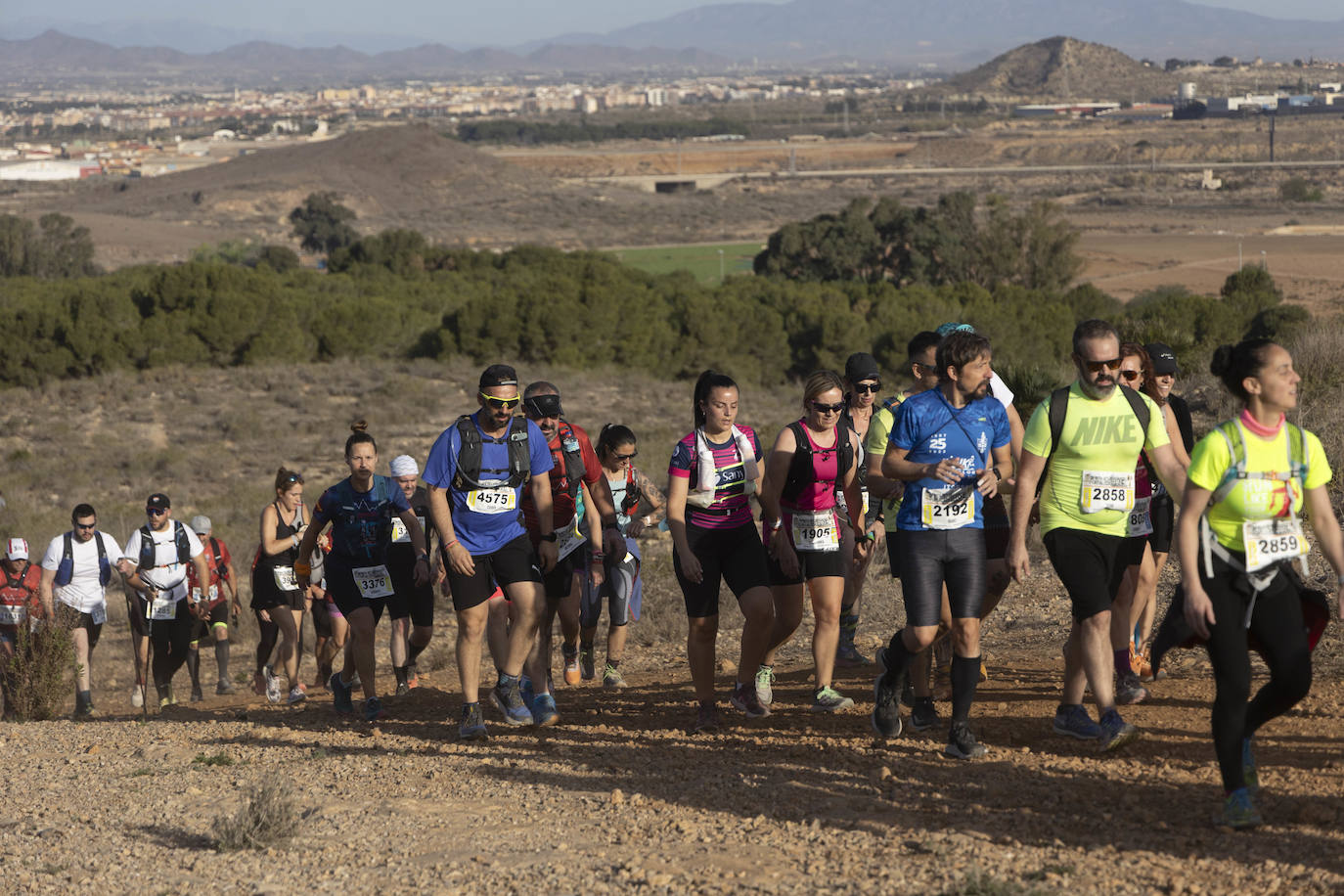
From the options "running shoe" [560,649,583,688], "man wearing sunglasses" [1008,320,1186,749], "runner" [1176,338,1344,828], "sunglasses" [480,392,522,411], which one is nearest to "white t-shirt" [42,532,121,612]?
"running shoe" [560,649,583,688]

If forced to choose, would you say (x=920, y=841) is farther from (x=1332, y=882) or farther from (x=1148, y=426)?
(x=1148, y=426)

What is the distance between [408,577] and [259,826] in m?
3.15

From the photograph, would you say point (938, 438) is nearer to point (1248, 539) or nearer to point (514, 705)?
point (1248, 539)

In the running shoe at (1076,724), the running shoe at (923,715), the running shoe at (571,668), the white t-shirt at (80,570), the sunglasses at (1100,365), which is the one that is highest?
the sunglasses at (1100,365)

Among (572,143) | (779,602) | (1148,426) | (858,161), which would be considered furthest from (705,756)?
(572,143)

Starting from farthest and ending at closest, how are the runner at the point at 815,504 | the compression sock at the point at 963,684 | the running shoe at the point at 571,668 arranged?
the running shoe at the point at 571,668
the runner at the point at 815,504
the compression sock at the point at 963,684

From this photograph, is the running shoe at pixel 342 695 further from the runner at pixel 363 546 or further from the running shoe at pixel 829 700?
the running shoe at pixel 829 700

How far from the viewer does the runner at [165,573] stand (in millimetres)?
10367

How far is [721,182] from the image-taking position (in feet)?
392

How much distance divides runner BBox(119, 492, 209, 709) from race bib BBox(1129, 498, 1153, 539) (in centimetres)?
706

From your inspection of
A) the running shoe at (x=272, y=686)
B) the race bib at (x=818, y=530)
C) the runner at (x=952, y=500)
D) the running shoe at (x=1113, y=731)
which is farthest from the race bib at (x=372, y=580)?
the running shoe at (x=1113, y=731)

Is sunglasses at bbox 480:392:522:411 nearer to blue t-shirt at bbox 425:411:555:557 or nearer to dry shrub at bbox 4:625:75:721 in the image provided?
blue t-shirt at bbox 425:411:555:557

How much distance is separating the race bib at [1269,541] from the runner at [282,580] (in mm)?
6548

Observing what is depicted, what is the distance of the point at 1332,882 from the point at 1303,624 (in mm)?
973
